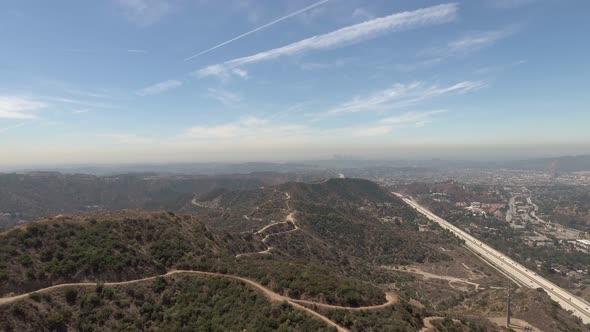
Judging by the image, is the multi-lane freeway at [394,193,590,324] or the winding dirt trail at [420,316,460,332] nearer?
the winding dirt trail at [420,316,460,332]

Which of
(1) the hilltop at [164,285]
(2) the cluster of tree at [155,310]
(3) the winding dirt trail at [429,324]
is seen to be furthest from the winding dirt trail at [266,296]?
(3) the winding dirt trail at [429,324]

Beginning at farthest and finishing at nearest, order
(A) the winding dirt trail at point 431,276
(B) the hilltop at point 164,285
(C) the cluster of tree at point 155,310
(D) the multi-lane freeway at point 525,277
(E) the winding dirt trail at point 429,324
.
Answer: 1. (A) the winding dirt trail at point 431,276
2. (D) the multi-lane freeway at point 525,277
3. (E) the winding dirt trail at point 429,324
4. (B) the hilltop at point 164,285
5. (C) the cluster of tree at point 155,310

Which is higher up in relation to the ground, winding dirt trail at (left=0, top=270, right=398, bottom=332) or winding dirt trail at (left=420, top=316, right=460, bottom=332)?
winding dirt trail at (left=0, top=270, right=398, bottom=332)

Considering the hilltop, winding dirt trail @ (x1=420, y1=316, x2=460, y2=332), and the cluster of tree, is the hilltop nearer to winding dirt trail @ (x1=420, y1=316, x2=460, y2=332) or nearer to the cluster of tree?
the cluster of tree

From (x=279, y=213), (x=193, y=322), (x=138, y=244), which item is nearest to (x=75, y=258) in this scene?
(x=138, y=244)

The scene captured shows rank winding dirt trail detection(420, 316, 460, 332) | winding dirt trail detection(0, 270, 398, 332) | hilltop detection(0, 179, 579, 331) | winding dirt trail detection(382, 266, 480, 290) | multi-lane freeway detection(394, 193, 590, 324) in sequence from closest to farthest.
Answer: winding dirt trail detection(0, 270, 398, 332) < hilltop detection(0, 179, 579, 331) < winding dirt trail detection(420, 316, 460, 332) < multi-lane freeway detection(394, 193, 590, 324) < winding dirt trail detection(382, 266, 480, 290)

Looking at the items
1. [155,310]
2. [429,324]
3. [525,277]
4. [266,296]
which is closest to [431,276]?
[525,277]

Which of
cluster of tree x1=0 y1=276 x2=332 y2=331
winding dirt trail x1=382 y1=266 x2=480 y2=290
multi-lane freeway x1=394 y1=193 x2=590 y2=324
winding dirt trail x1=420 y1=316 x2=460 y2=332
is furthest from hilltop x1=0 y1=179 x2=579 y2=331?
winding dirt trail x1=382 y1=266 x2=480 y2=290

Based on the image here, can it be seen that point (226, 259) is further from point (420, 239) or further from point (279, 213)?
point (420, 239)

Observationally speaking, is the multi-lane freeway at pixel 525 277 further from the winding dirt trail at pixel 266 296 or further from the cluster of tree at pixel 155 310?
the cluster of tree at pixel 155 310
